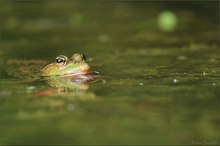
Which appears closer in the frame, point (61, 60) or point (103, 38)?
point (61, 60)

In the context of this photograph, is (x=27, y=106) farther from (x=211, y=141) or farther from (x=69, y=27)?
(x=69, y=27)

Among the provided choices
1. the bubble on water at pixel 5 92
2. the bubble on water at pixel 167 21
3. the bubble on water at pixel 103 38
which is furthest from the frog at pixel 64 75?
the bubble on water at pixel 167 21

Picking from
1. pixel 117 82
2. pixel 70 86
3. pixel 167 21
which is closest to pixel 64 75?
pixel 70 86

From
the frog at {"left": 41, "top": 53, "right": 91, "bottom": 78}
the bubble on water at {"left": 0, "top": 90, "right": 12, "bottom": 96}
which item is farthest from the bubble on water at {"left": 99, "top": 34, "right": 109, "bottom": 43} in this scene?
the bubble on water at {"left": 0, "top": 90, "right": 12, "bottom": 96}

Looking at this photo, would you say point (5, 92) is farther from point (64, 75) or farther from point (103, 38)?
point (103, 38)

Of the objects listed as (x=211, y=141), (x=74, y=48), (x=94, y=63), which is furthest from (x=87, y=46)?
(x=211, y=141)
